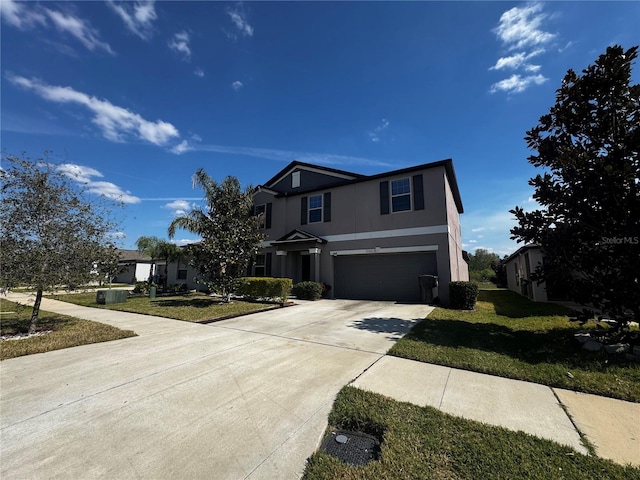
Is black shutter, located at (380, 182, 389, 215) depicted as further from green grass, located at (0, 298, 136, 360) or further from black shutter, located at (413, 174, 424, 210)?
green grass, located at (0, 298, 136, 360)

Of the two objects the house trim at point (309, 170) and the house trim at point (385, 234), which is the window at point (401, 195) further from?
the house trim at point (309, 170)

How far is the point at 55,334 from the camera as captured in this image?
6.93 m

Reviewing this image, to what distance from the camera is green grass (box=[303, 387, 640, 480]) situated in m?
2.27

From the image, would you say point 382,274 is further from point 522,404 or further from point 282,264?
point 522,404

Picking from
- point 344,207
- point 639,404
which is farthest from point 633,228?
point 344,207

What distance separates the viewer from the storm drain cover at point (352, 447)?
8.34ft

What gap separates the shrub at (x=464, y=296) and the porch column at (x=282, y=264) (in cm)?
995

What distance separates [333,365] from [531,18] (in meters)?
10.6

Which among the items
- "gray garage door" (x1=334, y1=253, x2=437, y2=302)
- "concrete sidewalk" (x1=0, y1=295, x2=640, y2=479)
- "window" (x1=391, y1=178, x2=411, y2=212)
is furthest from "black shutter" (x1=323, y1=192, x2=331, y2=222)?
"concrete sidewalk" (x1=0, y1=295, x2=640, y2=479)

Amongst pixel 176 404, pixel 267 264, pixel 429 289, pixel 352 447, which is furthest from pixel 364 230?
pixel 352 447

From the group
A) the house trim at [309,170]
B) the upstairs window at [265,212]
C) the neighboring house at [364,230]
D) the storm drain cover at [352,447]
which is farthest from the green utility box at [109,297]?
the storm drain cover at [352,447]

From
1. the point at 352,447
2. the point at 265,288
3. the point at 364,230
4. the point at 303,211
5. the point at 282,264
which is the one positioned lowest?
the point at 352,447

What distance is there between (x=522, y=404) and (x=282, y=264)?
593 inches

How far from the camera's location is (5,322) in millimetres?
8602
